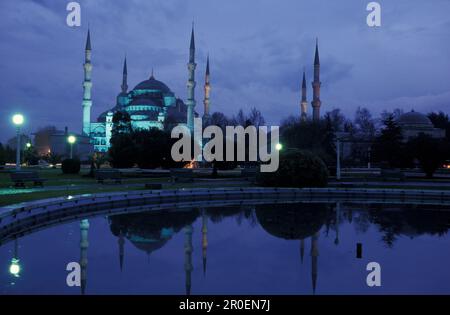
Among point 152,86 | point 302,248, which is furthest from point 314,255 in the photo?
point 152,86

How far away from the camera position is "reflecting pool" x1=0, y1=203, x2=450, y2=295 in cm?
→ 604

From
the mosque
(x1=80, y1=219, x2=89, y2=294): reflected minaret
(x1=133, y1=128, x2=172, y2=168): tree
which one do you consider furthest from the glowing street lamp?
the mosque

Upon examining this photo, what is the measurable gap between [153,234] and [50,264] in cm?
292

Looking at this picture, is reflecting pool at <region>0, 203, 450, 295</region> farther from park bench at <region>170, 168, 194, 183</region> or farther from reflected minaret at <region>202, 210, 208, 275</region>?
park bench at <region>170, 168, 194, 183</region>

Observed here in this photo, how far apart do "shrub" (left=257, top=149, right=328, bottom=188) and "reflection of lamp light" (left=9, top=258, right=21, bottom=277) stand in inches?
561

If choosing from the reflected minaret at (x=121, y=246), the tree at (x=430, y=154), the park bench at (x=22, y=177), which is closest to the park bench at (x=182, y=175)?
the park bench at (x=22, y=177)

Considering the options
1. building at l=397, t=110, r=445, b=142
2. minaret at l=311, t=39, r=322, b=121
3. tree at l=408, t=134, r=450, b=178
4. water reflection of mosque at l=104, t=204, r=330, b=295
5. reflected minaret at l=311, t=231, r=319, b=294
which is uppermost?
minaret at l=311, t=39, r=322, b=121

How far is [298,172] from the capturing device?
19.9 meters

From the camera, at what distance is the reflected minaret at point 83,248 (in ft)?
20.4

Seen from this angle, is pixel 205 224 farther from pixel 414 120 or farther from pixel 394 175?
pixel 414 120
